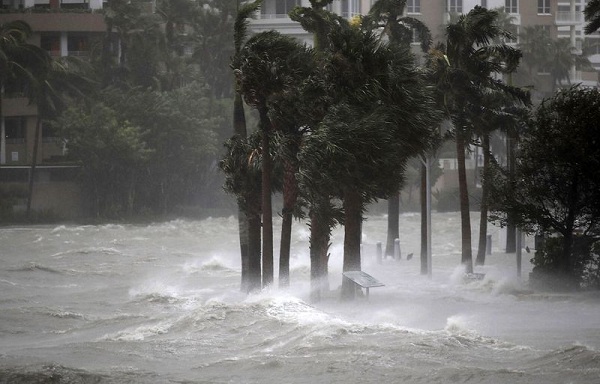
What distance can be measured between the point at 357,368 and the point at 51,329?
13.6 metres

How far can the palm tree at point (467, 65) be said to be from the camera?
151 ft

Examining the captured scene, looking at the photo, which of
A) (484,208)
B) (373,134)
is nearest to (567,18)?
(484,208)

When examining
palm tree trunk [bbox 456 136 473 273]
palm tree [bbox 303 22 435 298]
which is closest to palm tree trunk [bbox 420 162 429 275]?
palm tree trunk [bbox 456 136 473 273]

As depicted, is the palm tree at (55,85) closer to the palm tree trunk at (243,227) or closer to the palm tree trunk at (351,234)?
the palm tree trunk at (243,227)

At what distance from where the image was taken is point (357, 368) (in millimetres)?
26984

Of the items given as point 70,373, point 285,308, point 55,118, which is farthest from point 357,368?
point 55,118

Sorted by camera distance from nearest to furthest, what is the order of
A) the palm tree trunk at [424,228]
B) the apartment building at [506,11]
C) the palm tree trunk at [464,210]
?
the palm tree trunk at [464,210] → the palm tree trunk at [424,228] → the apartment building at [506,11]

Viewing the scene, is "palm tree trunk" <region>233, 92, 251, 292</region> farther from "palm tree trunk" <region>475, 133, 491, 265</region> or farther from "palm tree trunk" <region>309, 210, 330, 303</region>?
"palm tree trunk" <region>475, 133, 491, 265</region>

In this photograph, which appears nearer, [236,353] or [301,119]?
[236,353]

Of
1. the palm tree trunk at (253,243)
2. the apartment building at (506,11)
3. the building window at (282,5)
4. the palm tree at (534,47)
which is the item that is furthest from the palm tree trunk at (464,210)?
the palm tree at (534,47)

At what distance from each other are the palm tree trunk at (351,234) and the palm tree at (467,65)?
9.38 metres

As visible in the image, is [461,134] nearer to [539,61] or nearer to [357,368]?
[357,368]

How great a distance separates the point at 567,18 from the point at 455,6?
17.6m

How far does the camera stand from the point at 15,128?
99.5 metres
